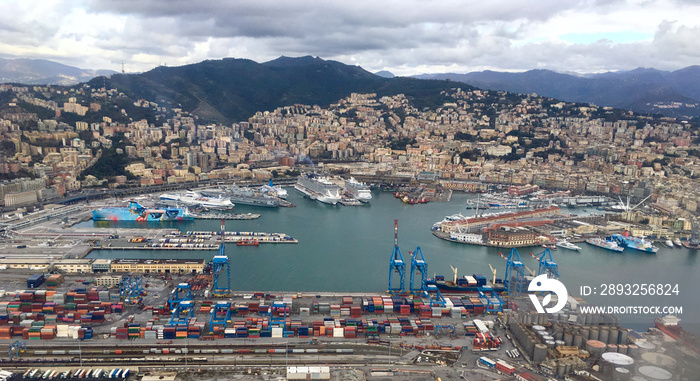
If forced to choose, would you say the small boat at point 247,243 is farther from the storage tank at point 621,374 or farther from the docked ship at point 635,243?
the docked ship at point 635,243

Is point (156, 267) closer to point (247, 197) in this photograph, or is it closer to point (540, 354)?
point (540, 354)

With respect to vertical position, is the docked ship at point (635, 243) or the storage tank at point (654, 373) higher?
the storage tank at point (654, 373)

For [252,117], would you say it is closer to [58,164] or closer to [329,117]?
[329,117]

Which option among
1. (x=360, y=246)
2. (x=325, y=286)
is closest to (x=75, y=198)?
(x=360, y=246)

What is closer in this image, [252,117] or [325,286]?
[325,286]

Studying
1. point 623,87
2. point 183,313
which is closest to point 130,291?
point 183,313
